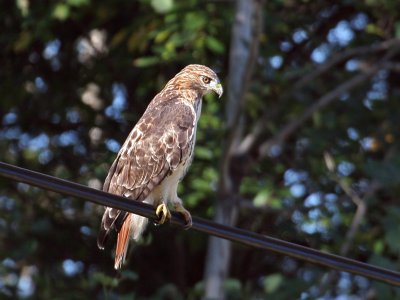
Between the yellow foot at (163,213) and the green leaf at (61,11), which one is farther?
the green leaf at (61,11)

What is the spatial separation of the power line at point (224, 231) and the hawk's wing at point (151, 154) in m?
1.08

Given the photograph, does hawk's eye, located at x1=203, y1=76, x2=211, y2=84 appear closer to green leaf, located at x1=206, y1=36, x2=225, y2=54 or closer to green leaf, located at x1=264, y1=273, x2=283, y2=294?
green leaf, located at x1=206, y1=36, x2=225, y2=54

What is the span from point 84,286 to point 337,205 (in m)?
2.02

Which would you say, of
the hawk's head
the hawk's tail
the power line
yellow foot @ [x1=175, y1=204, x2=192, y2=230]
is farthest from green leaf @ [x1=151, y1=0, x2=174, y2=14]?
the power line

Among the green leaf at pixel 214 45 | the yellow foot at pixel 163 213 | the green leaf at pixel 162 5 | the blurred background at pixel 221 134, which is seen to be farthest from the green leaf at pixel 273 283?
the yellow foot at pixel 163 213

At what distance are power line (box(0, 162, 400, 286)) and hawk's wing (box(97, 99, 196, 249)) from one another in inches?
42.4

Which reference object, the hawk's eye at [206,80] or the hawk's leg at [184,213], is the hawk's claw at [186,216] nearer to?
the hawk's leg at [184,213]

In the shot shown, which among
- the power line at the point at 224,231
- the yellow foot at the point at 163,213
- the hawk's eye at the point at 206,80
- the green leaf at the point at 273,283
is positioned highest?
the hawk's eye at the point at 206,80

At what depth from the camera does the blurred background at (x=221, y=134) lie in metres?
8.35

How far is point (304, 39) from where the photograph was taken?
31.7 ft

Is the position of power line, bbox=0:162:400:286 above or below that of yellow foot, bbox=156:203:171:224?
below

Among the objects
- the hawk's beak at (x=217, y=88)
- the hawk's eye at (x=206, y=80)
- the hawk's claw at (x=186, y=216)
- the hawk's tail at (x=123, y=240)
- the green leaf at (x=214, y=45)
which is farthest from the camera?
the green leaf at (x=214, y=45)

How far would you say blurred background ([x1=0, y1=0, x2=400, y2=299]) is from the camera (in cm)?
835

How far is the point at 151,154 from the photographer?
6000 millimetres
